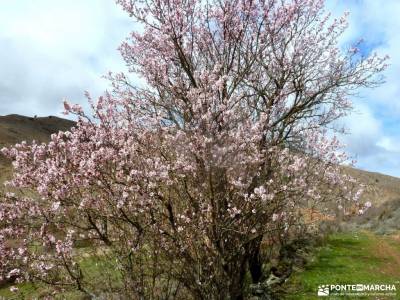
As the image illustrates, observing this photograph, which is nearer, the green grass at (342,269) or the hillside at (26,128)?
the green grass at (342,269)

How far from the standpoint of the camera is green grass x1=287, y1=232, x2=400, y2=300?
Result: 16594 millimetres

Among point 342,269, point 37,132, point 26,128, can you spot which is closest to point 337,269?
point 342,269

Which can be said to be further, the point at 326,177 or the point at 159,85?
the point at 159,85

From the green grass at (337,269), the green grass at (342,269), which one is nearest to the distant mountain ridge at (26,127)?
the green grass at (337,269)

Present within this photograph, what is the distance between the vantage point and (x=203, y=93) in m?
8.73

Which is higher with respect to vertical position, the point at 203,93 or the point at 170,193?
the point at 203,93

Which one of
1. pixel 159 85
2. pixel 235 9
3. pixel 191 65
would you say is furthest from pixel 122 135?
pixel 235 9

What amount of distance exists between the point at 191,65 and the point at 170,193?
18.1 ft

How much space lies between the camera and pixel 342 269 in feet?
66.6

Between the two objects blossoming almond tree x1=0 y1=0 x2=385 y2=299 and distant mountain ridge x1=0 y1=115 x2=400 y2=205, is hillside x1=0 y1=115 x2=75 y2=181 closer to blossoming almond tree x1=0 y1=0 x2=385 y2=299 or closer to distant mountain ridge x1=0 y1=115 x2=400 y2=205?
distant mountain ridge x1=0 y1=115 x2=400 y2=205

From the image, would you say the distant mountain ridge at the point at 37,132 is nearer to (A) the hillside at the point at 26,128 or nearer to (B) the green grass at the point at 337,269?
(A) the hillside at the point at 26,128

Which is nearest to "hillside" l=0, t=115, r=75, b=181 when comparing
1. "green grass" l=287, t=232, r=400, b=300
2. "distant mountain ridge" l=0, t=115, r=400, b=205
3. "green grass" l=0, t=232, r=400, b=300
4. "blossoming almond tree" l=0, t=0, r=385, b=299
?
"distant mountain ridge" l=0, t=115, r=400, b=205

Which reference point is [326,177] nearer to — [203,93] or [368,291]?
[203,93]

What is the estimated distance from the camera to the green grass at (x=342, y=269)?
54.4 feet
